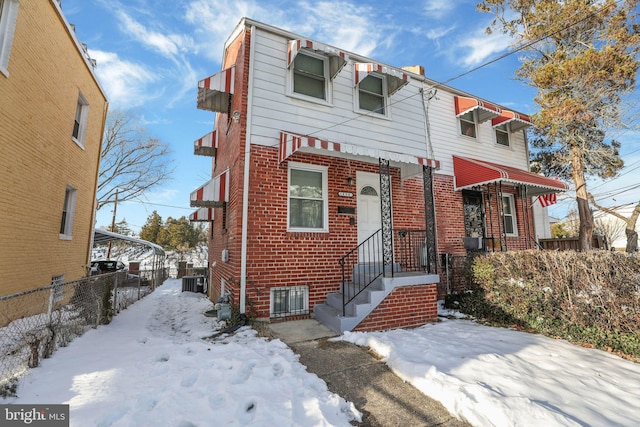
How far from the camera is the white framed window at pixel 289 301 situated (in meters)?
6.17

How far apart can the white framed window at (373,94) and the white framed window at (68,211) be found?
31.8 ft

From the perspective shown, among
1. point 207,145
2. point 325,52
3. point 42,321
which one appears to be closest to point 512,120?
point 325,52

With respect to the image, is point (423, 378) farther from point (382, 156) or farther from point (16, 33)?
point (16, 33)

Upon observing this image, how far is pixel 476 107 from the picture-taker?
9477 millimetres

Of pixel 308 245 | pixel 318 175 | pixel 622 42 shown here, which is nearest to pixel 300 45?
pixel 318 175

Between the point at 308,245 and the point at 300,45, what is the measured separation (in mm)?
4591

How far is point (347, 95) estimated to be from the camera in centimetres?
770

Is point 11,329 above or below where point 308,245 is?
below

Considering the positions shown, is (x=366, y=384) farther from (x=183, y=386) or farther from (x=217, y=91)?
(x=217, y=91)

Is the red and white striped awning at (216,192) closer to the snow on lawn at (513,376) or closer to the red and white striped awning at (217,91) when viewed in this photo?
the red and white striped awning at (217,91)

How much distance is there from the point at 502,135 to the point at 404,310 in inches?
357

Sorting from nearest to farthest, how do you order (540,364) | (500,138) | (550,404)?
(550,404)
(540,364)
(500,138)

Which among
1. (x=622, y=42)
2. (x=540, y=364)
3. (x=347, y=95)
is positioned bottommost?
(x=540, y=364)

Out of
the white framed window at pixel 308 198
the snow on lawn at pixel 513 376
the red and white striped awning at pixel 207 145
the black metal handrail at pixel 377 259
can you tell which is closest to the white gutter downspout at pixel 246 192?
the white framed window at pixel 308 198
